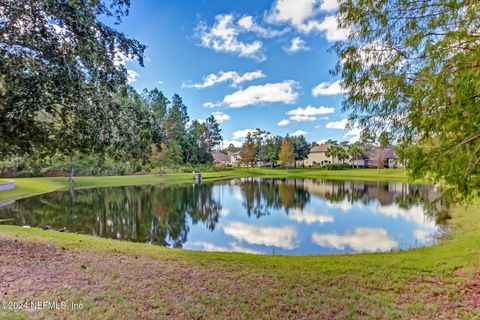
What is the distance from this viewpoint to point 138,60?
562cm

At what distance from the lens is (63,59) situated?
4.39 metres

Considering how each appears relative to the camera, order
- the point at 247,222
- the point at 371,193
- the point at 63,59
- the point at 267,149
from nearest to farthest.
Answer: the point at 63,59 → the point at 247,222 → the point at 371,193 → the point at 267,149

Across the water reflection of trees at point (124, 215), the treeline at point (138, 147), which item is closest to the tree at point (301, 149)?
the treeline at point (138, 147)

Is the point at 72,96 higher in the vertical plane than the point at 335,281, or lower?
higher

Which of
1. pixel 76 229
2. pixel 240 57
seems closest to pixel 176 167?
pixel 240 57

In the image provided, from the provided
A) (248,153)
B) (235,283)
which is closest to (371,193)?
(235,283)

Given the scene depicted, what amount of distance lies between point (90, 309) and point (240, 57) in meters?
26.3

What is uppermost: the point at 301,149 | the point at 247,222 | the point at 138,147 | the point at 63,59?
the point at 301,149

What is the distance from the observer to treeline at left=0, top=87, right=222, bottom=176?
6.44 m

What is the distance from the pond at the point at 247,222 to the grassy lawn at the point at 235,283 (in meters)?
1.83

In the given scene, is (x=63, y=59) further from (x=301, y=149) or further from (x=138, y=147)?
(x=301, y=149)

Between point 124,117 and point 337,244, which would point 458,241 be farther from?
point 124,117

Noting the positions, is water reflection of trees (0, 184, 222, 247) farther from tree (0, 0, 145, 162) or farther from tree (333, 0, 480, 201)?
tree (333, 0, 480, 201)

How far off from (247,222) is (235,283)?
32.4ft
